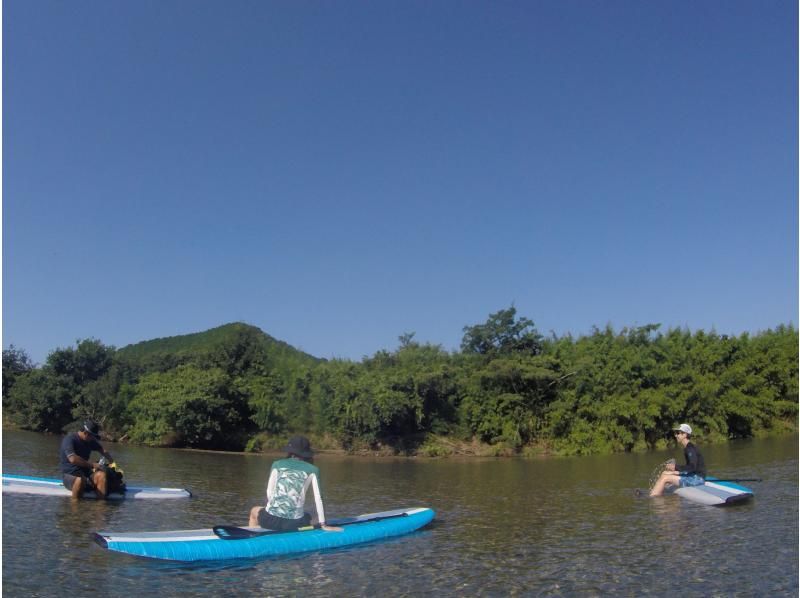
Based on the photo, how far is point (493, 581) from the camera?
8039 mm

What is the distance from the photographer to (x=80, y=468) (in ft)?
43.5

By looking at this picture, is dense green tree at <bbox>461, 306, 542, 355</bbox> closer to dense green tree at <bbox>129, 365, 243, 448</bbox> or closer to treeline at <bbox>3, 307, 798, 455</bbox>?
treeline at <bbox>3, 307, 798, 455</bbox>

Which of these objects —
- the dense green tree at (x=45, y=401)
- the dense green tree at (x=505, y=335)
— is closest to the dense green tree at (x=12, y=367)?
the dense green tree at (x=45, y=401)

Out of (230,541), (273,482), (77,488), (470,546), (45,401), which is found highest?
(45,401)

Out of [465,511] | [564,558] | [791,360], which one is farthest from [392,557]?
[791,360]

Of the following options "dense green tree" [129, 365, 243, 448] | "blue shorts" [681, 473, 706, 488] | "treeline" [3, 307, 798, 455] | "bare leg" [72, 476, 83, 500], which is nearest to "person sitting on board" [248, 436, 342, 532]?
"bare leg" [72, 476, 83, 500]

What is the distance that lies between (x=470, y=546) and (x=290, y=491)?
2.87 metres

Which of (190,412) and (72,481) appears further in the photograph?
(190,412)

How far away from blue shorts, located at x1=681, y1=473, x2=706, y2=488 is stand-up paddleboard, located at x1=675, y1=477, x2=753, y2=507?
111mm

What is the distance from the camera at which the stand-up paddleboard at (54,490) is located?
13484mm

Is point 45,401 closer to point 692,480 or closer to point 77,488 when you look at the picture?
point 77,488

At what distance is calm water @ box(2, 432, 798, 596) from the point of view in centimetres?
778

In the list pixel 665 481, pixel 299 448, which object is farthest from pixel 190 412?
pixel 299 448

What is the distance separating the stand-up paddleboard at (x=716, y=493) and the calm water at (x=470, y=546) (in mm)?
286
